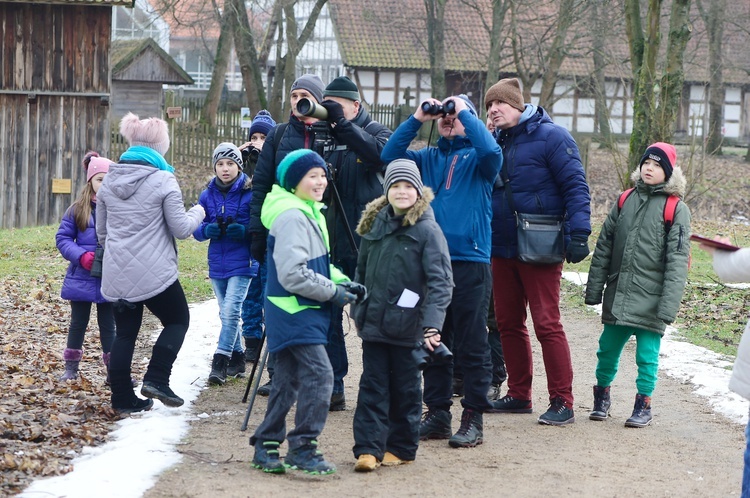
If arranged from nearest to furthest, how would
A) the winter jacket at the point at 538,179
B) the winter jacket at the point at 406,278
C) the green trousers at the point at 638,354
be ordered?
1. the winter jacket at the point at 406,278
2. the winter jacket at the point at 538,179
3. the green trousers at the point at 638,354

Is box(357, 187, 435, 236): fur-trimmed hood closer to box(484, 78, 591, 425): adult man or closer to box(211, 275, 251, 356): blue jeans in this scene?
box(484, 78, 591, 425): adult man

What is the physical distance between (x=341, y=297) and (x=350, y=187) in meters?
1.59

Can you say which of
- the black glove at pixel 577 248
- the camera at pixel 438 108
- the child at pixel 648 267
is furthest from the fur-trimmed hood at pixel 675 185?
the camera at pixel 438 108

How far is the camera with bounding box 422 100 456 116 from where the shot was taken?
19.5 feet

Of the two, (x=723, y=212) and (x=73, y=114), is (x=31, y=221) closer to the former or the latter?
(x=73, y=114)

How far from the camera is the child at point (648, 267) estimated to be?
6590 mm

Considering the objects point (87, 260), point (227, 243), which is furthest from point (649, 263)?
point (87, 260)

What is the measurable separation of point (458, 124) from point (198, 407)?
2.56 metres

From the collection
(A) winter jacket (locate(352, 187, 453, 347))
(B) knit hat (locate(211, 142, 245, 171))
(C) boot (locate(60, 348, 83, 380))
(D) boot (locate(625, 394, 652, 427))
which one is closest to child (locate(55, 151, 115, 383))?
(C) boot (locate(60, 348, 83, 380))

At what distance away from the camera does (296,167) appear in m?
5.39

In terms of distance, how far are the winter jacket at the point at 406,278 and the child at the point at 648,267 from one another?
168cm

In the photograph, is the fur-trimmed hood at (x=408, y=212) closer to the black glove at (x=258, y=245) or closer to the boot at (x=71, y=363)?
the black glove at (x=258, y=245)

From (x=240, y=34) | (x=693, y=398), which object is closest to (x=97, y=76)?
(x=240, y=34)

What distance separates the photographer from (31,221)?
2005 centimetres
